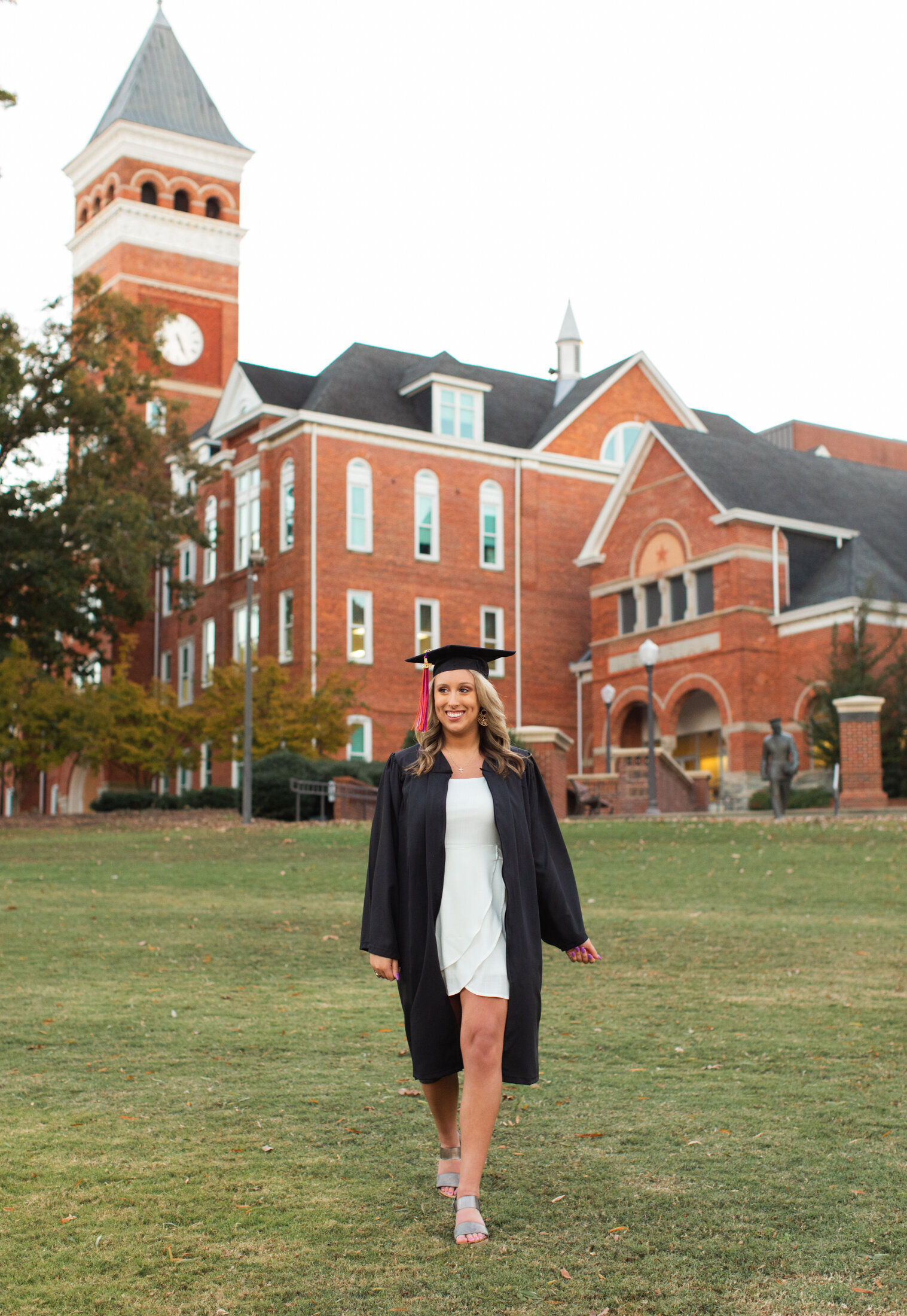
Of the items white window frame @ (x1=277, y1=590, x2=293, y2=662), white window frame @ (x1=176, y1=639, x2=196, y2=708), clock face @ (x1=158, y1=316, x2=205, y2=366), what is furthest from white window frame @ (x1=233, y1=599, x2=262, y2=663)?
clock face @ (x1=158, y1=316, x2=205, y2=366)

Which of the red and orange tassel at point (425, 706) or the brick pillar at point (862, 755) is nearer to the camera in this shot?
the red and orange tassel at point (425, 706)

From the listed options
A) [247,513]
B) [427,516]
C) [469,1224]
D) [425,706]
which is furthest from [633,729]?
[469,1224]

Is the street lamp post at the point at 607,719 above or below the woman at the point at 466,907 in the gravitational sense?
above

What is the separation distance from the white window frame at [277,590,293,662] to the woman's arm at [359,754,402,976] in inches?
1468

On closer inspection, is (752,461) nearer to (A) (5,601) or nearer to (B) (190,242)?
(A) (5,601)

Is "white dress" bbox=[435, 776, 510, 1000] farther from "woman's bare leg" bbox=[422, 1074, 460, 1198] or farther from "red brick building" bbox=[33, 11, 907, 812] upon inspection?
"red brick building" bbox=[33, 11, 907, 812]

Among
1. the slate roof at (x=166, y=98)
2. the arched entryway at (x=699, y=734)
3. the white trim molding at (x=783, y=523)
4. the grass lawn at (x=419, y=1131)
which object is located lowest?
the grass lawn at (x=419, y=1131)

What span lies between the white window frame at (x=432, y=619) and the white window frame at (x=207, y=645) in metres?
7.58

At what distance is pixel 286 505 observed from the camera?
42750 mm

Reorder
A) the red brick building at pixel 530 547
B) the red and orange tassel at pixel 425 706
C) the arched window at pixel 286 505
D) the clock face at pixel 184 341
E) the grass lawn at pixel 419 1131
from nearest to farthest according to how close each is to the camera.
Result: the grass lawn at pixel 419 1131, the red and orange tassel at pixel 425 706, the red brick building at pixel 530 547, the arched window at pixel 286 505, the clock face at pixel 184 341

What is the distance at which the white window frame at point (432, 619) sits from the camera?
142 ft

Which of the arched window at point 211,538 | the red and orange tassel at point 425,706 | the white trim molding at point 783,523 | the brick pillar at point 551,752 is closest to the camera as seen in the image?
the red and orange tassel at point 425,706

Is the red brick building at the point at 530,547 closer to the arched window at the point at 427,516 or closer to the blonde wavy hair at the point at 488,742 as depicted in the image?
the arched window at the point at 427,516

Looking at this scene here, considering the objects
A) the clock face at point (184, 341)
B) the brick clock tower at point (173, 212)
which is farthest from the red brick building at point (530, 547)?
the brick clock tower at point (173, 212)
